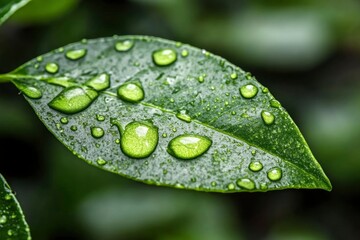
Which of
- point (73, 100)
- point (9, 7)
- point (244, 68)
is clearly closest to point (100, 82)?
point (73, 100)

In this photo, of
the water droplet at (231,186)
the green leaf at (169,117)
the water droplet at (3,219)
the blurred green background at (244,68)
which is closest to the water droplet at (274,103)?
the green leaf at (169,117)

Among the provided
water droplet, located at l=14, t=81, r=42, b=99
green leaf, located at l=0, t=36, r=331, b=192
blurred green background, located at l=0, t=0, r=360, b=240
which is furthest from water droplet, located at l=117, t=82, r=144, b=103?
blurred green background, located at l=0, t=0, r=360, b=240

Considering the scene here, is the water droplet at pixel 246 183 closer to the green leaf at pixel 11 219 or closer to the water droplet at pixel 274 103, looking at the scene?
the water droplet at pixel 274 103

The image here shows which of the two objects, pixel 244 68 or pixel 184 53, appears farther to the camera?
Result: pixel 244 68

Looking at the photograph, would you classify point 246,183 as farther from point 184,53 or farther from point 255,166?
point 184,53

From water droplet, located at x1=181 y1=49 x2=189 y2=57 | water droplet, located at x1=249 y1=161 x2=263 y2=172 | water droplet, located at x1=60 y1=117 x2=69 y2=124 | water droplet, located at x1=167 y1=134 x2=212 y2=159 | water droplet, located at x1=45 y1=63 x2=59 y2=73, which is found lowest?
water droplet, located at x1=249 y1=161 x2=263 y2=172

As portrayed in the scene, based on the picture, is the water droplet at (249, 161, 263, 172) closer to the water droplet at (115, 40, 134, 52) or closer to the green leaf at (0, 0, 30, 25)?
the water droplet at (115, 40, 134, 52)
